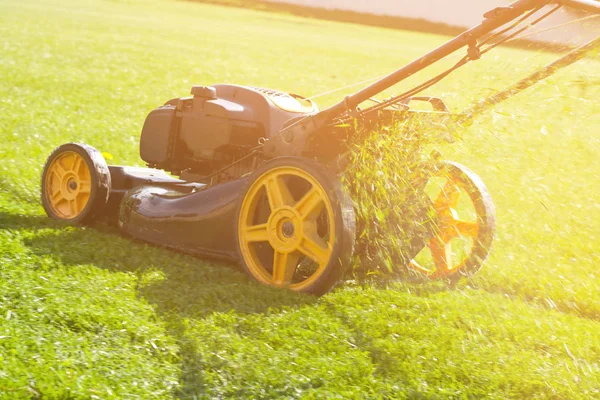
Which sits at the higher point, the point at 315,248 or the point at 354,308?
the point at 315,248

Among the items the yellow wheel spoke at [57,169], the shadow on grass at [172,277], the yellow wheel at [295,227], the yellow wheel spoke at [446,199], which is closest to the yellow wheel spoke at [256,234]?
the yellow wheel at [295,227]

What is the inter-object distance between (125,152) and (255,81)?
9952mm

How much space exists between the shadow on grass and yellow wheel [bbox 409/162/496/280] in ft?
4.22

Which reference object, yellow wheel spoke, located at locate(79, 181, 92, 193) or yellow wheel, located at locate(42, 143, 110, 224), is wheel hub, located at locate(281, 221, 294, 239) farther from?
yellow wheel spoke, located at locate(79, 181, 92, 193)

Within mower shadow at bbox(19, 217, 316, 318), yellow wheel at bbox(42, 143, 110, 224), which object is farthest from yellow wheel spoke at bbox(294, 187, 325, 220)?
yellow wheel at bbox(42, 143, 110, 224)

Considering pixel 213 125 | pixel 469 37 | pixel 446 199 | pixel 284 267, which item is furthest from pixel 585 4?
pixel 213 125

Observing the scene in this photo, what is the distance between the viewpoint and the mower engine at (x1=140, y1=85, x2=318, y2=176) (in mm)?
5906

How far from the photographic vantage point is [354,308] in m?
4.81

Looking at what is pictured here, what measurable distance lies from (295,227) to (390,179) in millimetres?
631

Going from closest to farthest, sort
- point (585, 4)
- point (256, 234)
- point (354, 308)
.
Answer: point (585, 4)
point (354, 308)
point (256, 234)

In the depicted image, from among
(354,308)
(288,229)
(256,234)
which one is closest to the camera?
(354,308)

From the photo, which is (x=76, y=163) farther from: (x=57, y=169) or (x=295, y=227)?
(x=295, y=227)

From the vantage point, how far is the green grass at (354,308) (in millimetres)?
3891

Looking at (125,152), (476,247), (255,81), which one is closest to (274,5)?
(255,81)
